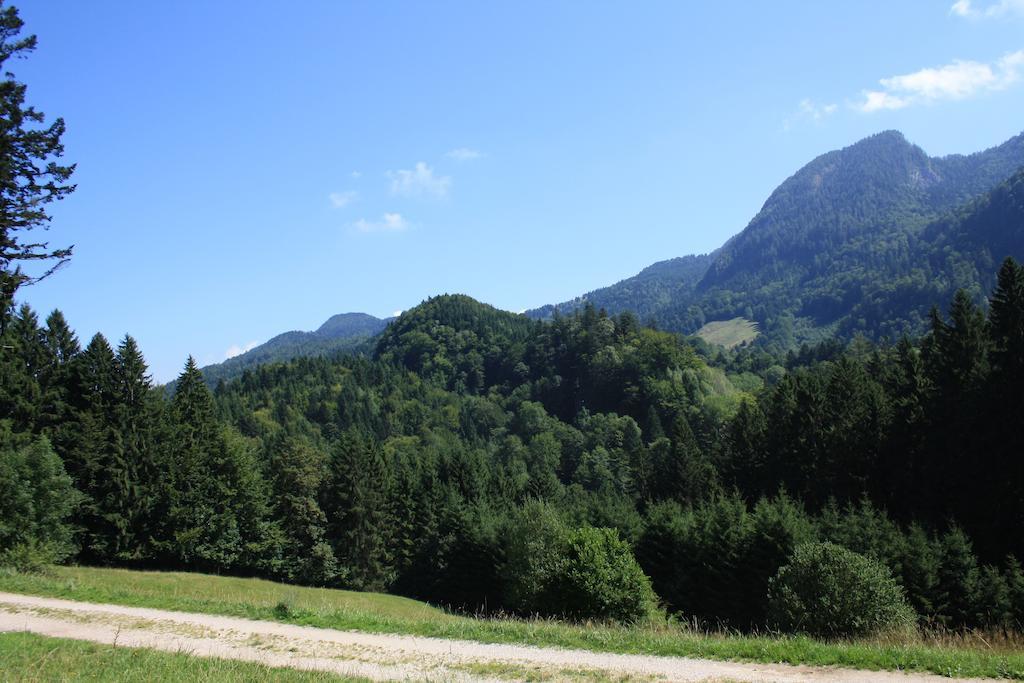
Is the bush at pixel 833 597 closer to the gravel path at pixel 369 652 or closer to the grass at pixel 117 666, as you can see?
the gravel path at pixel 369 652

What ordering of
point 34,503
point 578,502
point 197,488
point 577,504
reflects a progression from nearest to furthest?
point 34,503 < point 197,488 < point 577,504 < point 578,502

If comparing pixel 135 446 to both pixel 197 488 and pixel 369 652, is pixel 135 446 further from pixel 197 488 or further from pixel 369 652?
pixel 369 652

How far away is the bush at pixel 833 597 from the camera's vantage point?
19594mm

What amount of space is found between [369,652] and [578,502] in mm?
52029

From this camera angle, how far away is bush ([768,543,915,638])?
19.6m

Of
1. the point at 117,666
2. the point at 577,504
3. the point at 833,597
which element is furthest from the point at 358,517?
the point at 117,666

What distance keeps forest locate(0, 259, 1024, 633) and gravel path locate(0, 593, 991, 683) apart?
1056cm

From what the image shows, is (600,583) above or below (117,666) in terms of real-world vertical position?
below

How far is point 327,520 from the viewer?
67.0 m

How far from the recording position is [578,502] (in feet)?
210

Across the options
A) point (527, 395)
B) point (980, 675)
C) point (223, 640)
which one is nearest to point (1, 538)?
point (223, 640)

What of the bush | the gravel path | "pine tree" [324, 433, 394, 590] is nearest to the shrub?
the bush

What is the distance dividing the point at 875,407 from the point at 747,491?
19.8 metres

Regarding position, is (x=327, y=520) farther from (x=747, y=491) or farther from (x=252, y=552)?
(x=747, y=491)
